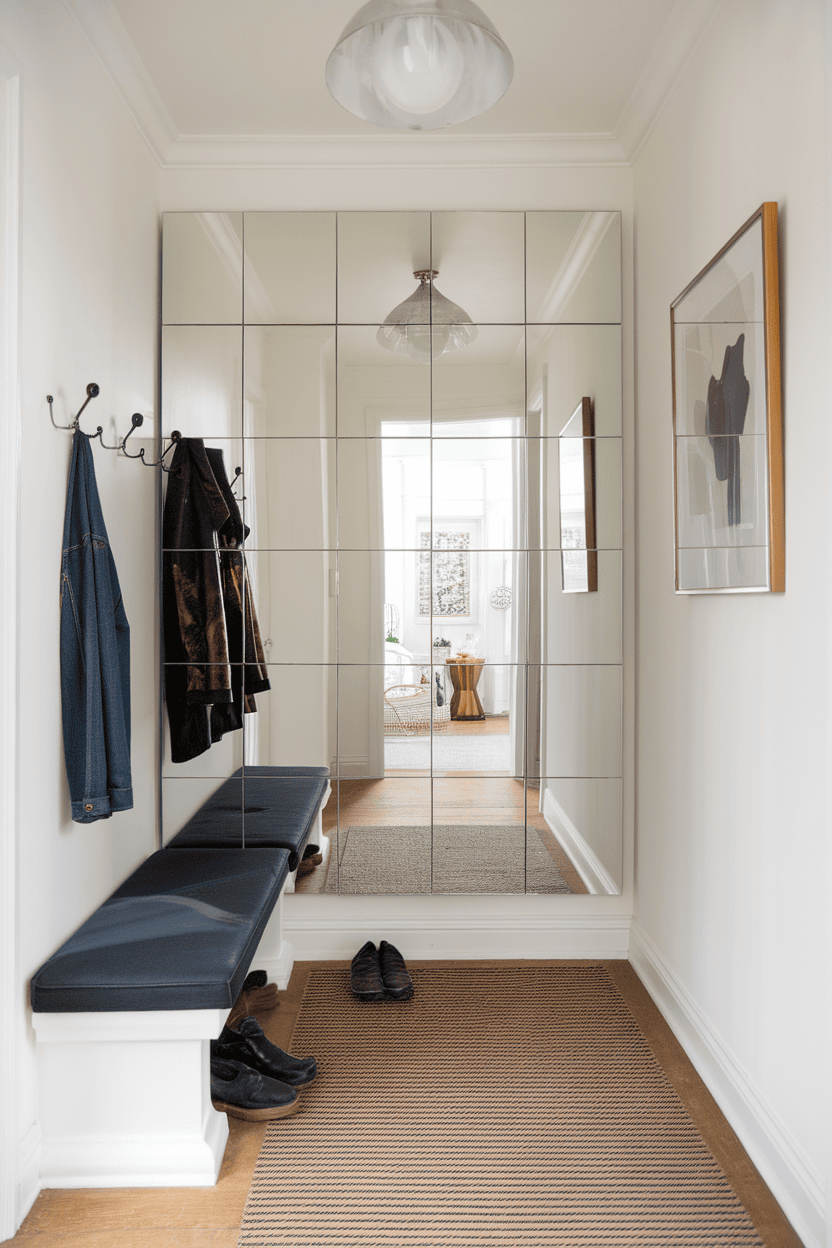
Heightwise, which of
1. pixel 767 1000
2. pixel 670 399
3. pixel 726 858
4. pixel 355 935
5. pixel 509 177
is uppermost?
pixel 509 177

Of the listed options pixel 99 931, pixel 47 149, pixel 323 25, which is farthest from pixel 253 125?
pixel 99 931

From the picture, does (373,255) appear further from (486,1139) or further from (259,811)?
(486,1139)

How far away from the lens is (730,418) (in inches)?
78.6

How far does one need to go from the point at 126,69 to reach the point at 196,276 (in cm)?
61

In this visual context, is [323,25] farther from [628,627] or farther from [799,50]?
[628,627]

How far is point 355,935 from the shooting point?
3.03 metres

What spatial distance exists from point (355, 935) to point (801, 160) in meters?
2.60

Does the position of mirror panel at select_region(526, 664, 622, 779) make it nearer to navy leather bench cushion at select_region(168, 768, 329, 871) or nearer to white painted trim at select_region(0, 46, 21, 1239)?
navy leather bench cushion at select_region(168, 768, 329, 871)

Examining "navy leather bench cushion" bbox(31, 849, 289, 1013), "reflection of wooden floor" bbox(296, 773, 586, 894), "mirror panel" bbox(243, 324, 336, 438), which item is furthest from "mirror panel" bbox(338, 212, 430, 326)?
"navy leather bench cushion" bbox(31, 849, 289, 1013)

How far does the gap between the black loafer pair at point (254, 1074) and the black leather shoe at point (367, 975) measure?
0.41 metres

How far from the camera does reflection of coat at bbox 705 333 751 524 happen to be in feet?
6.36

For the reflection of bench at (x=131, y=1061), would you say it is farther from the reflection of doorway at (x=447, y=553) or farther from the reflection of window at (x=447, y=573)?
the reflection of window at (x=447, y=573)

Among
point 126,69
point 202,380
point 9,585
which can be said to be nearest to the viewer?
point 9,585

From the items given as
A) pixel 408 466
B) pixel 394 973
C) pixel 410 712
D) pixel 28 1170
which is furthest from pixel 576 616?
pixel 28 1170
